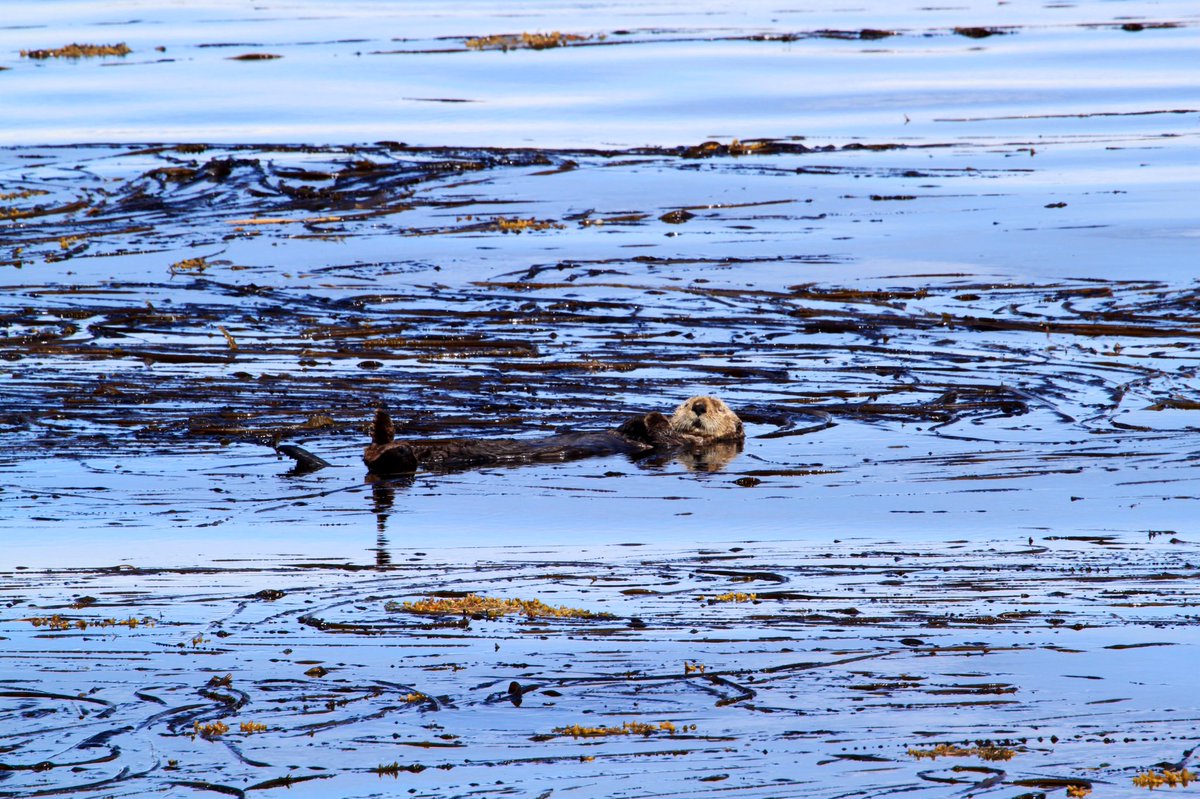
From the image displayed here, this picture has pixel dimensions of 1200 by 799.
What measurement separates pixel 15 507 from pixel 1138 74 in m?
23.8

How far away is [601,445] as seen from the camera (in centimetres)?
984

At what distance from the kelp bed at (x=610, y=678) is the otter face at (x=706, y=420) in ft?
9.37

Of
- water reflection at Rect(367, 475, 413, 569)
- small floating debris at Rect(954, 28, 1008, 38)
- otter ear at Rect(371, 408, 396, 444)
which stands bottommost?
water reflection at Rect(367, 475, 413, 569)

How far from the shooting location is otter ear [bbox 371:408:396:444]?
9.05m

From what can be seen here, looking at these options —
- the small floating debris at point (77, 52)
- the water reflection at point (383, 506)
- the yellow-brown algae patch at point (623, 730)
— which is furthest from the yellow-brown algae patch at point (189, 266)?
the small floating debris at point (77, 52)

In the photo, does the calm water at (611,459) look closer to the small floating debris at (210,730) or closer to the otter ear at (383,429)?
the small floating debris at (210,730)

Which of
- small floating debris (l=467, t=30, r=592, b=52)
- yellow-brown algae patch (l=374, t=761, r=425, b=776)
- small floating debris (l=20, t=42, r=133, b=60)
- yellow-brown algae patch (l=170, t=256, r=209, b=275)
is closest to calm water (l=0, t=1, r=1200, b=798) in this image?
yellow-brown algae patch (l=374, t=761, r=425, b=776)

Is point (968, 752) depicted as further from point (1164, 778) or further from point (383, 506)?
point (383, 506)

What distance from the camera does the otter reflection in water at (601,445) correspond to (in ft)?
30.0

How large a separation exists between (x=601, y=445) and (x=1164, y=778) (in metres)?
5.46

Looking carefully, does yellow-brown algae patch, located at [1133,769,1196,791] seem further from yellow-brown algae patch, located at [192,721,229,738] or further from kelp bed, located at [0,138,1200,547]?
kelp bed, located at [0,138,1200,547]

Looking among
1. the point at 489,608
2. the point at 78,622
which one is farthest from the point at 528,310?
the point at 78,622

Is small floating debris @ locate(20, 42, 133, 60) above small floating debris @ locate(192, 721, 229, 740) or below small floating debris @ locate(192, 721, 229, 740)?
above

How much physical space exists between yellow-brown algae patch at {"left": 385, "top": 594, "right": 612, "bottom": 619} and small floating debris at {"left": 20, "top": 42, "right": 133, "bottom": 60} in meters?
32.4
